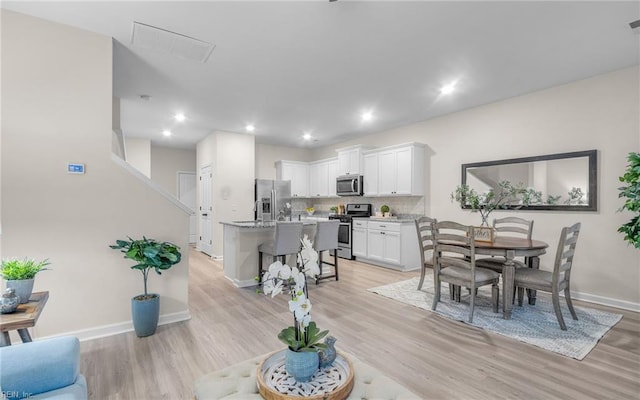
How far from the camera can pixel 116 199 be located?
9.43ft

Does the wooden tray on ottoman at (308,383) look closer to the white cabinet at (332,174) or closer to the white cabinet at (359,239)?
the white cabinet at (359,239)

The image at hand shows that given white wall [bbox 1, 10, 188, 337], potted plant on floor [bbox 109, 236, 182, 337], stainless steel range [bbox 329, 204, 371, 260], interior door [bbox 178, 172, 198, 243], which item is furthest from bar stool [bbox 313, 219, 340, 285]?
interior door [bbox 178, 172, 198, 243]

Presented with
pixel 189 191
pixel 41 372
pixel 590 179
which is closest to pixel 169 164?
pixel 189 191

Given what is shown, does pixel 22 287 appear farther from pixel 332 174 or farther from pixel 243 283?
pixel 332 174

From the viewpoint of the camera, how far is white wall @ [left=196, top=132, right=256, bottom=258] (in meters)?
6.44

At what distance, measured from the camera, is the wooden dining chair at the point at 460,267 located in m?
3.08

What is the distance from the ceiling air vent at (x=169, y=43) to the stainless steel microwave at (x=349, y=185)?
4097 mm

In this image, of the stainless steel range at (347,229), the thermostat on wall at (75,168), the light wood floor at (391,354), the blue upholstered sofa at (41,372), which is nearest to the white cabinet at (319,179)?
the stainless steel range at (347,229)

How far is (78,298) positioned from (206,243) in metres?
4.36

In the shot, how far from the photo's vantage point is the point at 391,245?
17.9 feet

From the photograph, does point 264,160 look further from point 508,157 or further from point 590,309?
point 590,309

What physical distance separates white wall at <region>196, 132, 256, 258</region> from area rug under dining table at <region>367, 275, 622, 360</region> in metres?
3.88

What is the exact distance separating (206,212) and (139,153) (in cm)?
227

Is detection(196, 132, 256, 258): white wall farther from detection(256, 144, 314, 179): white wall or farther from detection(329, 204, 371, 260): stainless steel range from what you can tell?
detection(329, 204, 371, 260): stainless steel range
